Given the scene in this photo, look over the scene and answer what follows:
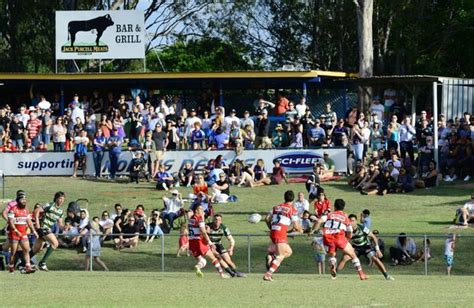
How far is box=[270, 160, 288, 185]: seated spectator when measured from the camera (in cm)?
3616

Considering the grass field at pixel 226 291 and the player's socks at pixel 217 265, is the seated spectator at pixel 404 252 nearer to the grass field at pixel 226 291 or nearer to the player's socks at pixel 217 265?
the grass field at pixel 226 291

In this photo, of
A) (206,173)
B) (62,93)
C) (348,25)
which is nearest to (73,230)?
(206,173)

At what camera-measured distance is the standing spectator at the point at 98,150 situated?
124 feet

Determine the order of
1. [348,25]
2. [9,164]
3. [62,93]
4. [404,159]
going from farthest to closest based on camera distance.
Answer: [348,25] → [62,93] → [9,164] → [404,159]

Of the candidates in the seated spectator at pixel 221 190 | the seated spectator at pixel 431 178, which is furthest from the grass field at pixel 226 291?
the seated spectator at pixel 431 178

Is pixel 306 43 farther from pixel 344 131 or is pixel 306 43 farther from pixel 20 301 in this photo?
pixel 20 301

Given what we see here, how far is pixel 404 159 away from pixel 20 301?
18580 millimetres

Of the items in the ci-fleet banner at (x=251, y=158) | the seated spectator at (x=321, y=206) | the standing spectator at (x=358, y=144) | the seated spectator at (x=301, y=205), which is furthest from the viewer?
the ci-fleet banner at (x=251, y=158)

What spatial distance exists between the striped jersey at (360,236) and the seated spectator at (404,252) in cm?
170

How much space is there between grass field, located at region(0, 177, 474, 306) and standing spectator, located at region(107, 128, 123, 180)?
0.69 m

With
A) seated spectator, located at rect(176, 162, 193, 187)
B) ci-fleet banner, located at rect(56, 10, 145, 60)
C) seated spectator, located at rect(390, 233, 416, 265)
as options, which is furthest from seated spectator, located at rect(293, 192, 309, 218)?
ci-fleet banner, located at rect(56, 10, 145, 60)

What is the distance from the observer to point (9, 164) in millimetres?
38500

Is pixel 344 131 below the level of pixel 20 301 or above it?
above

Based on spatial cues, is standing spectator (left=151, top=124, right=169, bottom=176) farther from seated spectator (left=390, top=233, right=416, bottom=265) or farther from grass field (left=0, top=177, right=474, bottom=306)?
seated spectator (left=390, top=233, right=416, bottom=265)
